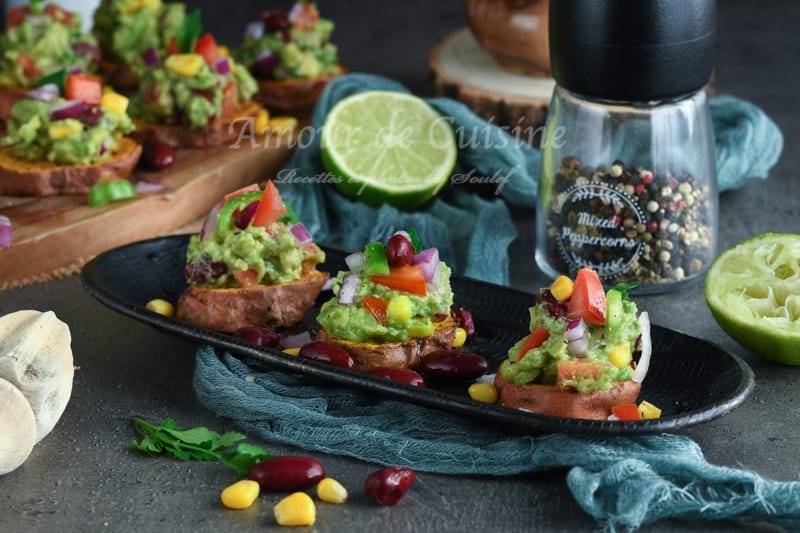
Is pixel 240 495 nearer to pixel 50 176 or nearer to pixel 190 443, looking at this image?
pixel 190 443

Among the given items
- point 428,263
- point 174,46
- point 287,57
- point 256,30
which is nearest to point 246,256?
point 428,263

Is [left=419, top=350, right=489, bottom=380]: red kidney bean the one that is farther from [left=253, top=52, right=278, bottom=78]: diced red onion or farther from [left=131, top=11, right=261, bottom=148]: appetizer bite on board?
[left=253, top=52, right=278, bottom=78]: diced red onion

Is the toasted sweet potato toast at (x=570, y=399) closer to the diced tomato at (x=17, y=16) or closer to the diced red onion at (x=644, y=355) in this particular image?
the diced red onion at (x=644, y=355)

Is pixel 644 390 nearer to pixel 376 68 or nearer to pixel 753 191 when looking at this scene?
pixel 753 191

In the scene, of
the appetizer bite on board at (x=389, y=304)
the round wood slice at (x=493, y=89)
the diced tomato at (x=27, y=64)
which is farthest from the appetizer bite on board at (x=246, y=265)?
the diced tomato at (x=27, y=64)

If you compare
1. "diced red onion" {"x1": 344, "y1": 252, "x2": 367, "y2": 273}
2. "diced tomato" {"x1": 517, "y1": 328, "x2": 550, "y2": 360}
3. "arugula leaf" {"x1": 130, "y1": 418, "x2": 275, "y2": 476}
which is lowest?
"arugula leaf" {"x1": 130, "y1": 418, "x2": 275, "y2": 476}

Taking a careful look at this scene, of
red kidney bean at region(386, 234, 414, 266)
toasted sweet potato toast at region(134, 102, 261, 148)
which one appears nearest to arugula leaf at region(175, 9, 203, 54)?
toasted sweet potato toast at region(134, 102, 261, 148)
